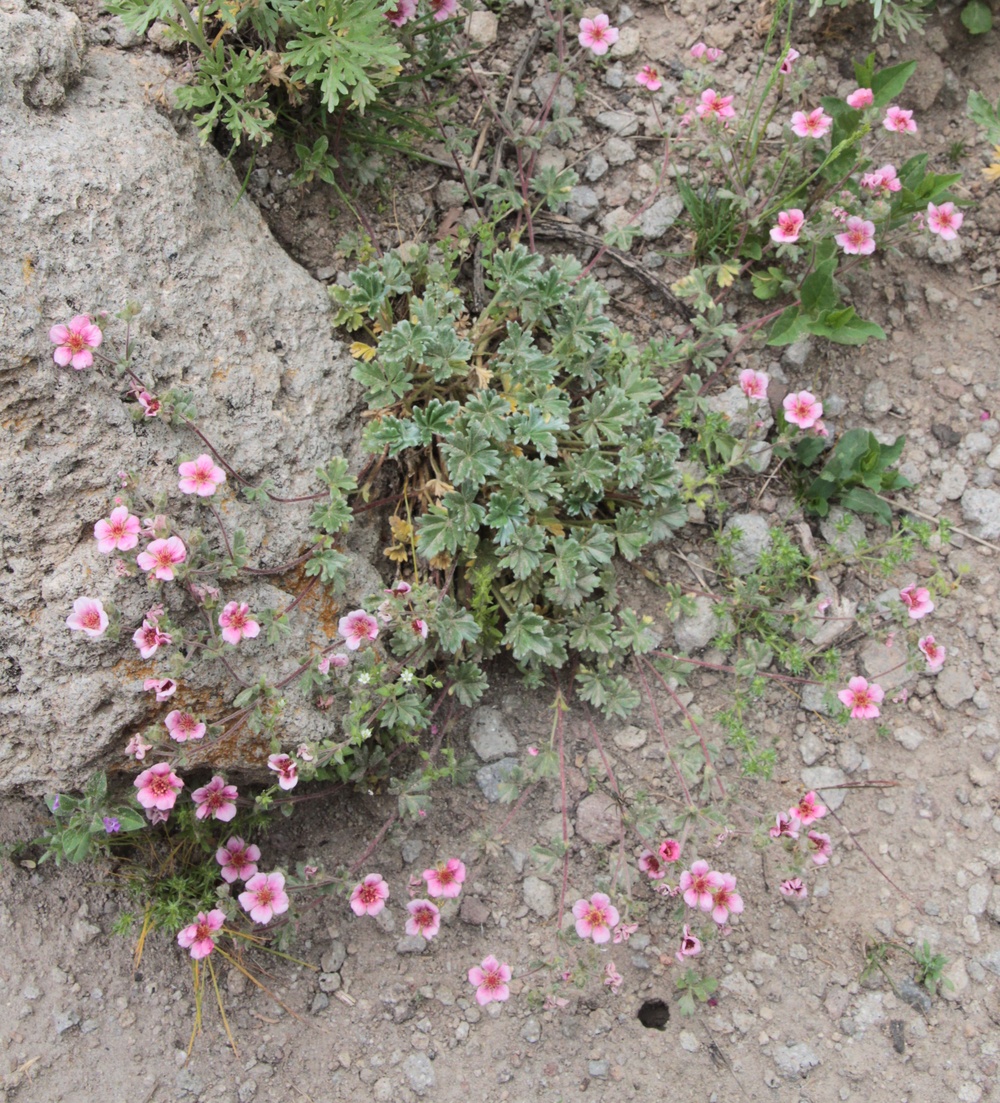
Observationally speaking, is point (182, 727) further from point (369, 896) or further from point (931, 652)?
point (931, 652)

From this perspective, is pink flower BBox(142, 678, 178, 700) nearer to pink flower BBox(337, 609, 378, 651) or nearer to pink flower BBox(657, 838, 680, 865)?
pink flower BBox(337, 609, 378, 651)

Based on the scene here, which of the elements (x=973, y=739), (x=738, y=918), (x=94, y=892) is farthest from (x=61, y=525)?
(x=973, y=739)

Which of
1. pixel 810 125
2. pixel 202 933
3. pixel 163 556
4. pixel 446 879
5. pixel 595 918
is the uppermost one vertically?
pixel 810 125

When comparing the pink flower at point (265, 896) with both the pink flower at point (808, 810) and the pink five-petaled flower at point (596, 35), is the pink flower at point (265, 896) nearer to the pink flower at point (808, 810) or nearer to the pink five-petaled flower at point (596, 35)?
the pink flower at point (808, 810)

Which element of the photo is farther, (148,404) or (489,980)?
(489,980)

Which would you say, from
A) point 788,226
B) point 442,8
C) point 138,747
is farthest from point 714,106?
point 138,747

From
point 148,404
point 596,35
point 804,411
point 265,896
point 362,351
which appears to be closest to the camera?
point 148,404

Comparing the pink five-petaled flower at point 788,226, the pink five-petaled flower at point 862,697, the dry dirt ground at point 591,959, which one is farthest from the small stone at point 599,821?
the pink five-petaled flower at point 788,226
